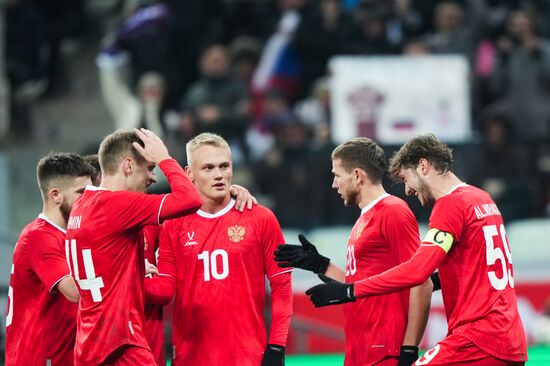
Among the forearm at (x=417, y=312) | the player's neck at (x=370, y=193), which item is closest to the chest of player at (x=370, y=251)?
the player's neck at (x=370, y=193)

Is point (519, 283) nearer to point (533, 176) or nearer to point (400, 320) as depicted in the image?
point (533, 176)

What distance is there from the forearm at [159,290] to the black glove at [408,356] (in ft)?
4.75

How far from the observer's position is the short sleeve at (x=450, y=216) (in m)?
6.21

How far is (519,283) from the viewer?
1229 centimetres

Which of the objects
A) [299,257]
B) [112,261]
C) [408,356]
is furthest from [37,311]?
[408,356]

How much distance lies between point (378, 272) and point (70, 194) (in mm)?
1984

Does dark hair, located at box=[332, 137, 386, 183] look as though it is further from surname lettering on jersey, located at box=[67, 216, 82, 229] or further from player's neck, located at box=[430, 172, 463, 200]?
surname lettering on jersey, located at box=[67, 216, 82, 229]

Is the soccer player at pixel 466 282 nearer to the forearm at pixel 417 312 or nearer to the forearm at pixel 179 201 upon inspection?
the forearm at pixel 417 312

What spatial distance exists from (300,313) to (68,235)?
603cm

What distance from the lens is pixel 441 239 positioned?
20.3ft

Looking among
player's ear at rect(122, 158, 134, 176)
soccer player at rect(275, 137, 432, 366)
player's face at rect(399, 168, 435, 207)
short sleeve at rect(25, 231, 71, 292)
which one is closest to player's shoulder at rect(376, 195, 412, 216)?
soccer player at rect(275, 137, 432, 366)

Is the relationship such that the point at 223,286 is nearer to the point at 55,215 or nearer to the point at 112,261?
the point at 112,261

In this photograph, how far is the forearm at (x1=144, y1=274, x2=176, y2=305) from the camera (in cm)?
671

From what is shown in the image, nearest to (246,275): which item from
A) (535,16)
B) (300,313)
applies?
(300,313)
